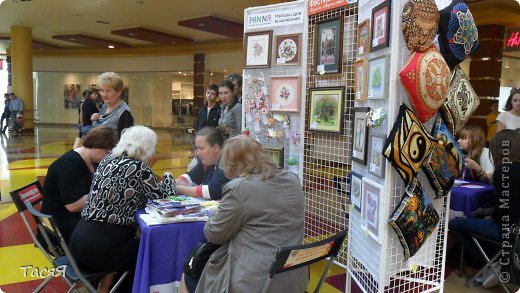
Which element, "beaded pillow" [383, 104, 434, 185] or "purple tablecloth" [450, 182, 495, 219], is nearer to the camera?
"beaded pillow" [383, 104, 434, 185]

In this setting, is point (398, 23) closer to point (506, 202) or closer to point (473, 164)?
point (506, 202)

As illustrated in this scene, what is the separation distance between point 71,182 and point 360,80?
1.84 metres

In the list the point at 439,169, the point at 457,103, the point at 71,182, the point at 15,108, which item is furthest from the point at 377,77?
the point at 15,108

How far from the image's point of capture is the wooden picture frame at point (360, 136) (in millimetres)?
2430

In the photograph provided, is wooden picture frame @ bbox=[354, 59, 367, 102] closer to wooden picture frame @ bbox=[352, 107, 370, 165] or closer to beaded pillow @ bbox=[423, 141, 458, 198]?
wooden picture frame @ bbox=[352, 107, 370, 165]

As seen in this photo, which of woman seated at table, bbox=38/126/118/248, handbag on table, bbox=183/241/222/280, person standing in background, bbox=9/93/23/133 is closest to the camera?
handbag on table, bbox=183/241/222/280

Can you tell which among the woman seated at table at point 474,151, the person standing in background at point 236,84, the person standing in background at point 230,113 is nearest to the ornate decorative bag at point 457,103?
the woman seated at table at point 474,151

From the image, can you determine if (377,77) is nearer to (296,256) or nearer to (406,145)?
(406,145)

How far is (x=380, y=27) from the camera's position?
7.22 ft

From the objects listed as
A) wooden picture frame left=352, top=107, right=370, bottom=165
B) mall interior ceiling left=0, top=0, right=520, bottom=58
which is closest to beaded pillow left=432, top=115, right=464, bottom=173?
wooden picture frame left=352, top=107, right=370, bottom=165

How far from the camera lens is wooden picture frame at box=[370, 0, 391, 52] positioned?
212cm

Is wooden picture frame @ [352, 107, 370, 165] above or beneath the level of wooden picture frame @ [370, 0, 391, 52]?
beneath

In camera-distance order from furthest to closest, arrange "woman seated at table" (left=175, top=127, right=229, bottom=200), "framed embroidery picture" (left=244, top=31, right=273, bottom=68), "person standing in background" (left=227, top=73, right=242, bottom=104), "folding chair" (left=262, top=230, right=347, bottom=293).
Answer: "person standing in background" (left=227, top=73, right=242, bottom=104) < "framed embroidery picture" (left=244, top=31, right=273, bottom=68) < "woman seated at table" (left=175, top=127, right=229, bottom=200) < "folding chair" (left=262, top=230, right=347, bottom=293)

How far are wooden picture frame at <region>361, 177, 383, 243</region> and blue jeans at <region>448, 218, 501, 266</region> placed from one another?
1162 mm
